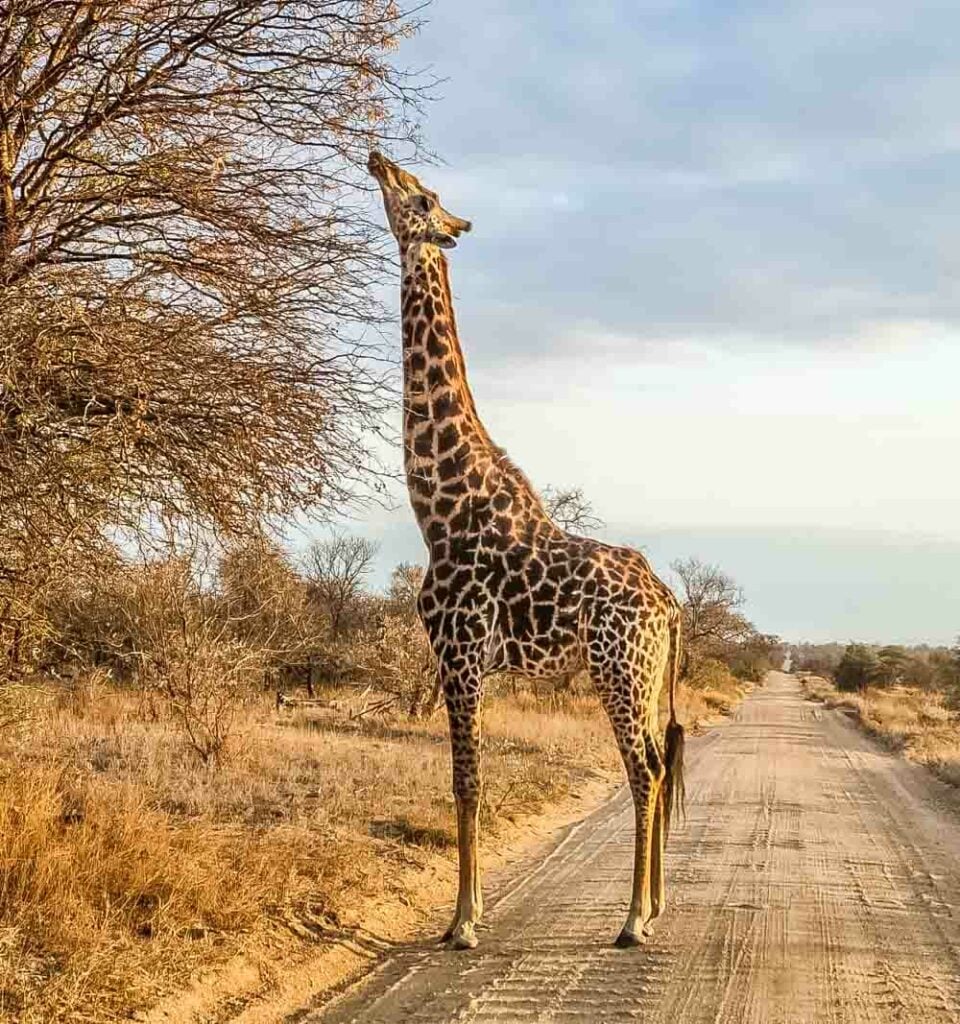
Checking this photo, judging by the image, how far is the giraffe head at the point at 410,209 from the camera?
7.65 meters

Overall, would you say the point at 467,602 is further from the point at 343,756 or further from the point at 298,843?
the point at 343,756

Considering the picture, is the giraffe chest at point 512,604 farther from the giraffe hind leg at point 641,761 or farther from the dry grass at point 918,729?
the dry grass at point 918,729

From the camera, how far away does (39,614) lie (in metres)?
8.18

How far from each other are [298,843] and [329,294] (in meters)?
4.03

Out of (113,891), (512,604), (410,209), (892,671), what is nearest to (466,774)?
(512,604)

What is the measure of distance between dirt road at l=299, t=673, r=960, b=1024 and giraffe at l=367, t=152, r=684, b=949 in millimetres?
433

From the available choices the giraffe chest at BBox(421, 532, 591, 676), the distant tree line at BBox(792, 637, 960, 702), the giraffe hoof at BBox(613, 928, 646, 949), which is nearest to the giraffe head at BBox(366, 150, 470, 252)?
the giraffe chest at BBox(421, 532, 591, 676)

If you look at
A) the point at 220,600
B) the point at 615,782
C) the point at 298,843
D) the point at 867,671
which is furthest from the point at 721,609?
the point at 298,843

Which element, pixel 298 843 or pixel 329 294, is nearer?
pixel 329 294

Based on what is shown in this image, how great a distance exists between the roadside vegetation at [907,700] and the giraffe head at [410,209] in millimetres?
12618

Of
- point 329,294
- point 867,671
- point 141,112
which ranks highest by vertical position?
point 141,112

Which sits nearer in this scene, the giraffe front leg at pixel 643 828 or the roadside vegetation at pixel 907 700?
the giraffe front leg at pixel 643 828

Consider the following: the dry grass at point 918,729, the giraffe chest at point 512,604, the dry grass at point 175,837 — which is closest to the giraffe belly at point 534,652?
the giraffe chest at point 512,604

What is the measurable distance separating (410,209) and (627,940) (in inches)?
195
